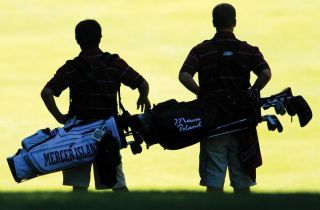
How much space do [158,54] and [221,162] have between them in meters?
11.5

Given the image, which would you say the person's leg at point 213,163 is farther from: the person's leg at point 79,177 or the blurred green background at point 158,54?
the blurred green background at point 158,54

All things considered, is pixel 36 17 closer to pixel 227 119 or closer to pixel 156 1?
pixel 156 1

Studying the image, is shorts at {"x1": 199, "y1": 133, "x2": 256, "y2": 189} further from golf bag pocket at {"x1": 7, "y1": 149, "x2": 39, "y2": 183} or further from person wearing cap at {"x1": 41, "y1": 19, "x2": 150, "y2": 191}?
golf bag pocket at {"x1": 7, "y1": 149, "x2": 39, "y2": 183}

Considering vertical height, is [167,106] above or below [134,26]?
below

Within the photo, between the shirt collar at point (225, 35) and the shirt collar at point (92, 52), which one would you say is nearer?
the shirt collar at point (92, 52)

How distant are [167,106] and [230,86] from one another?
0.52m

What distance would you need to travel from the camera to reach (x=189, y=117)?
33.9 ft

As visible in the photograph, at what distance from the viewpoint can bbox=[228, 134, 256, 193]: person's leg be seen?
10.7 m

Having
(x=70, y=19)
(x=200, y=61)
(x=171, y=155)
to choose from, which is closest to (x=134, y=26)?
(x=70, y=19)

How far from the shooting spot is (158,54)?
72.8ft

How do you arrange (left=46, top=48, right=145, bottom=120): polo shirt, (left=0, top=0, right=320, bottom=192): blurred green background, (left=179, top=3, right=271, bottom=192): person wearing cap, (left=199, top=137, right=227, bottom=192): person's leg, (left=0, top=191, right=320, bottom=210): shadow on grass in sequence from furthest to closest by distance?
(left=0, top=0, right=320, bottom=192): blurred green background < (left=199, top=137, right=227, bottom=192): person's leg < (left=179, top=3, right=271, bottom=192): person wearing cap < (left=46, top=48, right=145, bottom=120): polo shirt < (left=0, top=191, right=320, bottom=210): shadow on grass

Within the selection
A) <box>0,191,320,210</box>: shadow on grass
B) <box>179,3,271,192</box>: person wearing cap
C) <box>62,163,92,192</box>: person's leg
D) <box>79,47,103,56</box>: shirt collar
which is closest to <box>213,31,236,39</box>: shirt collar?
<box>179,3,271,192</box>: person wearing cap

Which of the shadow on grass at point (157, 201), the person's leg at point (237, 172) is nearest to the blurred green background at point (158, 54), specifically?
the person's leg at point (237, 172)

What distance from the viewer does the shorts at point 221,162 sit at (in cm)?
1072
